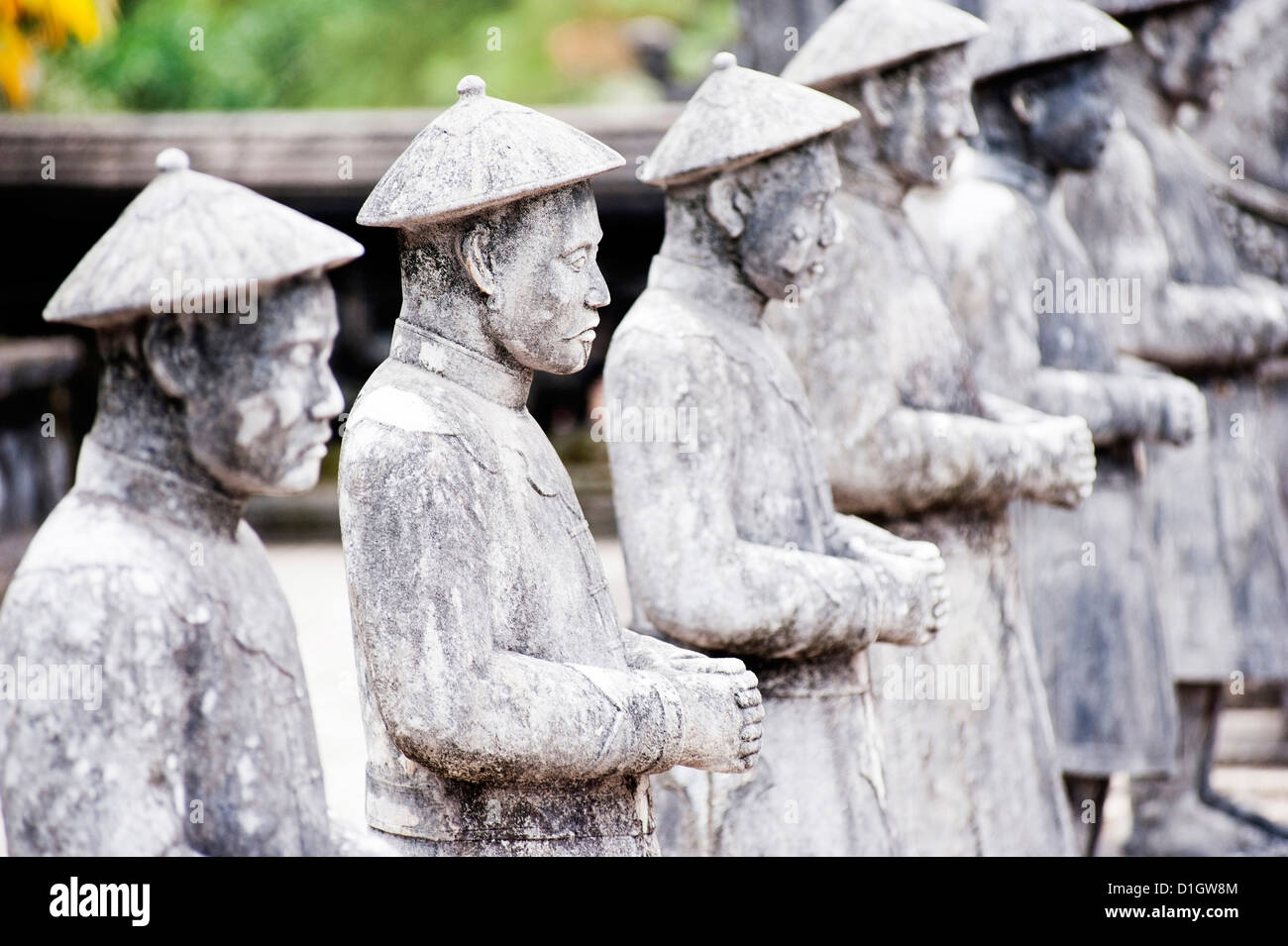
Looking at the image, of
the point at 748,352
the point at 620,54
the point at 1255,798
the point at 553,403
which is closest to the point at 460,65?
the point at 620,54

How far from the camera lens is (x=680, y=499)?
134 inches

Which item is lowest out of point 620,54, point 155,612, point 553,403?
point 155,612

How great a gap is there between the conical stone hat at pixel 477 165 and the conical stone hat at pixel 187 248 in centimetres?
17

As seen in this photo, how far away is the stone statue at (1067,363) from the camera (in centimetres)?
475

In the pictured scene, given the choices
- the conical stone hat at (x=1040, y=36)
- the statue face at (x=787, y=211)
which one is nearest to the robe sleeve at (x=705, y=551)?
the statue face at (x=787, y=211)

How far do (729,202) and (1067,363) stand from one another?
5.59 ft

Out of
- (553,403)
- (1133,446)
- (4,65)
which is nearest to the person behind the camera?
(1133,446)

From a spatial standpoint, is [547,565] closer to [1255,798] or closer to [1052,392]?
[1052,392]

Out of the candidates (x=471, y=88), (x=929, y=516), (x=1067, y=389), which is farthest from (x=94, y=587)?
(x=1067, y=389)

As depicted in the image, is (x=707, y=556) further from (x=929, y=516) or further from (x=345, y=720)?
(x=345, y=720)

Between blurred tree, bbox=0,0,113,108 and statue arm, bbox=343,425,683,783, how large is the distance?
7.91m

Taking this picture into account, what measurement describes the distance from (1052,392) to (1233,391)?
1.63 metres
